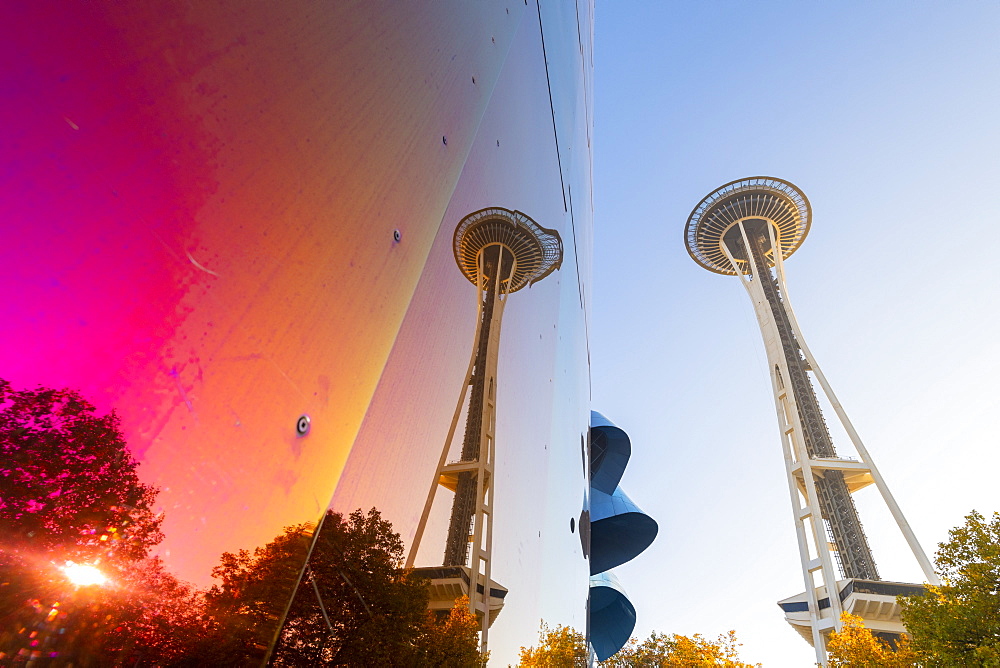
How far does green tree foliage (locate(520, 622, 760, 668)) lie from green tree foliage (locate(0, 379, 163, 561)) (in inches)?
91.2

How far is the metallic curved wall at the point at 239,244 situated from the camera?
14.7 inches

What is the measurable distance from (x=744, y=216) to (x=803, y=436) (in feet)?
37.7

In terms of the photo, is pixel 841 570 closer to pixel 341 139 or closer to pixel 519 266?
pixel 519 266

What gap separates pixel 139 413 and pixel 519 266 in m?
2.08

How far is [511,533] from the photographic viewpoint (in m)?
2.18

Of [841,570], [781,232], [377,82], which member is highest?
[781,232]

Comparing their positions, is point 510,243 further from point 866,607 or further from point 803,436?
point 803,436

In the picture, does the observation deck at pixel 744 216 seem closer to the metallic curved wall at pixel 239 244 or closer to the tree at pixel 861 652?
the tree at pixel 861 652

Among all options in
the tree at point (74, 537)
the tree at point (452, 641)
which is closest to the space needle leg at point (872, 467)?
the tree at point (452, 641)

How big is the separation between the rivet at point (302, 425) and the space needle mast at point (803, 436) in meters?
17.2

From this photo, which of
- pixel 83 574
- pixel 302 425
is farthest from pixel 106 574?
pixel 302 425

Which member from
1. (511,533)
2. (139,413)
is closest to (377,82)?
(139,413)

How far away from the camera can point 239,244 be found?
59cm

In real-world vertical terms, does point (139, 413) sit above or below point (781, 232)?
below
